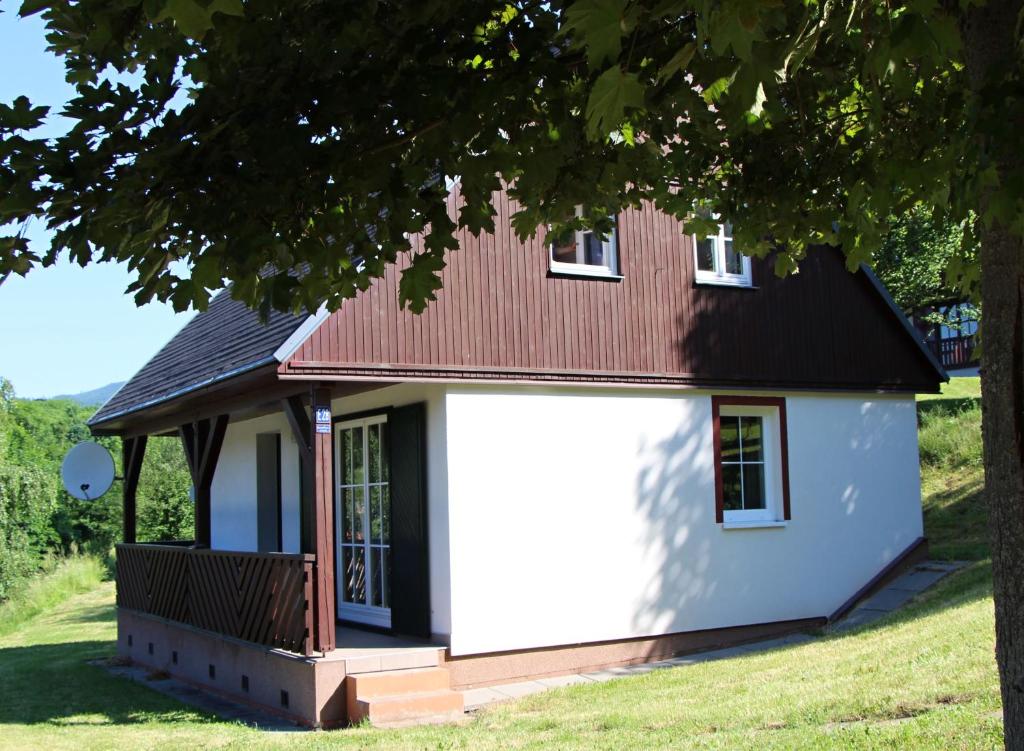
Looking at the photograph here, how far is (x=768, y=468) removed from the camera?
45.5ft

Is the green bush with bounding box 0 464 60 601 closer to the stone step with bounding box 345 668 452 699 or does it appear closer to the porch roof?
the porch roof

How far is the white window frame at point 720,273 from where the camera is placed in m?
13.6

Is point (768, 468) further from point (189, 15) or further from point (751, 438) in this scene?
point (189, 15)

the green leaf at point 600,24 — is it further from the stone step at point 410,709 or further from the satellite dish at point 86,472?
the satellite dish at point 86,472

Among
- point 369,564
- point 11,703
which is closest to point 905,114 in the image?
point 369,564

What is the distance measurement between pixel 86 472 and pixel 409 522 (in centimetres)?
638

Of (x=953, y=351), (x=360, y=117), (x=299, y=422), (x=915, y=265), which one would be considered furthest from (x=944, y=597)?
(x=953, y=351)

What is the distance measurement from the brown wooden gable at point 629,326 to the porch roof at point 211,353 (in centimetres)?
27

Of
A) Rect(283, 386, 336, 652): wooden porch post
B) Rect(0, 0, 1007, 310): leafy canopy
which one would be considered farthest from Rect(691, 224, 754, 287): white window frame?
Rect(0, 0, 1007, 310): leafy canopy

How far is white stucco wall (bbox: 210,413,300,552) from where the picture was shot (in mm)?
15125

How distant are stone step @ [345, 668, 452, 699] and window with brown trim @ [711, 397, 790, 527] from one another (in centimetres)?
467

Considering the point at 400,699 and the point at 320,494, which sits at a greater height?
the point at 320,494

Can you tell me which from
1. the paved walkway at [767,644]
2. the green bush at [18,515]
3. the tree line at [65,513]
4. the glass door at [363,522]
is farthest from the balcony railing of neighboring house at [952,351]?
the green bush at [18,515]

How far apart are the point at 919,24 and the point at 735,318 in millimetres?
10449
